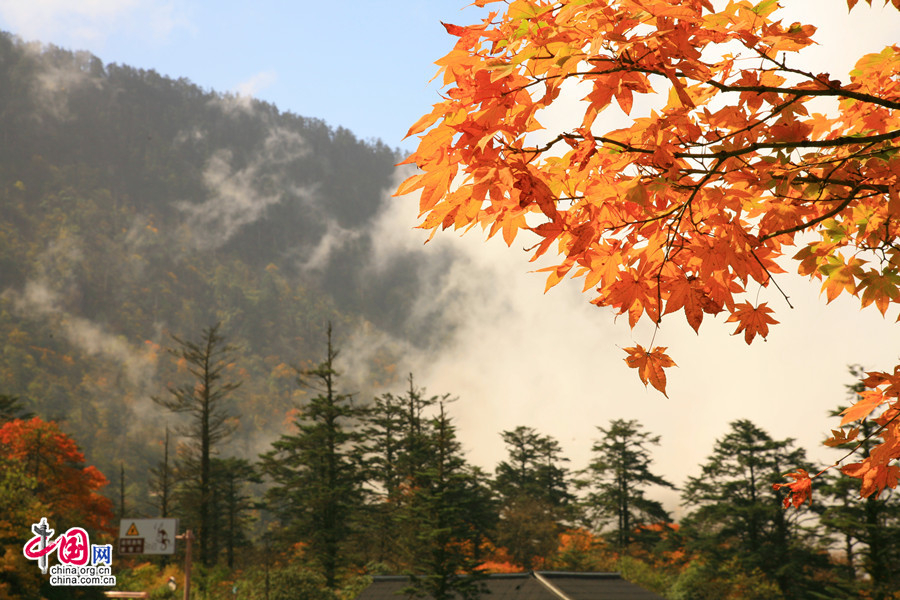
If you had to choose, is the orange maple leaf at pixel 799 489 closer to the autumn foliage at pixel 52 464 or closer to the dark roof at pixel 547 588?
the dark roof at pixel 547 588

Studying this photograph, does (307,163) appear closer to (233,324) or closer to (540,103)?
(233,324)

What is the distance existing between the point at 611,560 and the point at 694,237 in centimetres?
2837

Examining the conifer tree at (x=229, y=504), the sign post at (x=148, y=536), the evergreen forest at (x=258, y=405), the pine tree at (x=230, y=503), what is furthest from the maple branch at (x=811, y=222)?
the pine tree at (x=230, y=503)

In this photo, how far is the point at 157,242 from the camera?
10544 cm

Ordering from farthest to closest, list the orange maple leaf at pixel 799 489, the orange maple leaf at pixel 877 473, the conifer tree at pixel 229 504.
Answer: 1. the conifer tree at pixel 229 504
2. the orange maple leaf at pixel 799 489
3. the orange maple leaf at pixel 877 473

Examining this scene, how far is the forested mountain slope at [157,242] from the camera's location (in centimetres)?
7656

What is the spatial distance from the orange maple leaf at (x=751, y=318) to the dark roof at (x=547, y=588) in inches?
591

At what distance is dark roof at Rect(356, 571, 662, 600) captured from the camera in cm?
1572

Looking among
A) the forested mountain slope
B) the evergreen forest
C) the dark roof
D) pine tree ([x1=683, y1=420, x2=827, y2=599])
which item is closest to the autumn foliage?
the evergreen forest

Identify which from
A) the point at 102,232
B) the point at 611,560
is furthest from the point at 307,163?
the point at 611,560

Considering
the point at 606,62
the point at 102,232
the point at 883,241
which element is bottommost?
the point at 883,241

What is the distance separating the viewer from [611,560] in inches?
1067

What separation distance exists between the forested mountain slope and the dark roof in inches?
1988

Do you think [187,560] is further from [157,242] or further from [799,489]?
[157,242]
